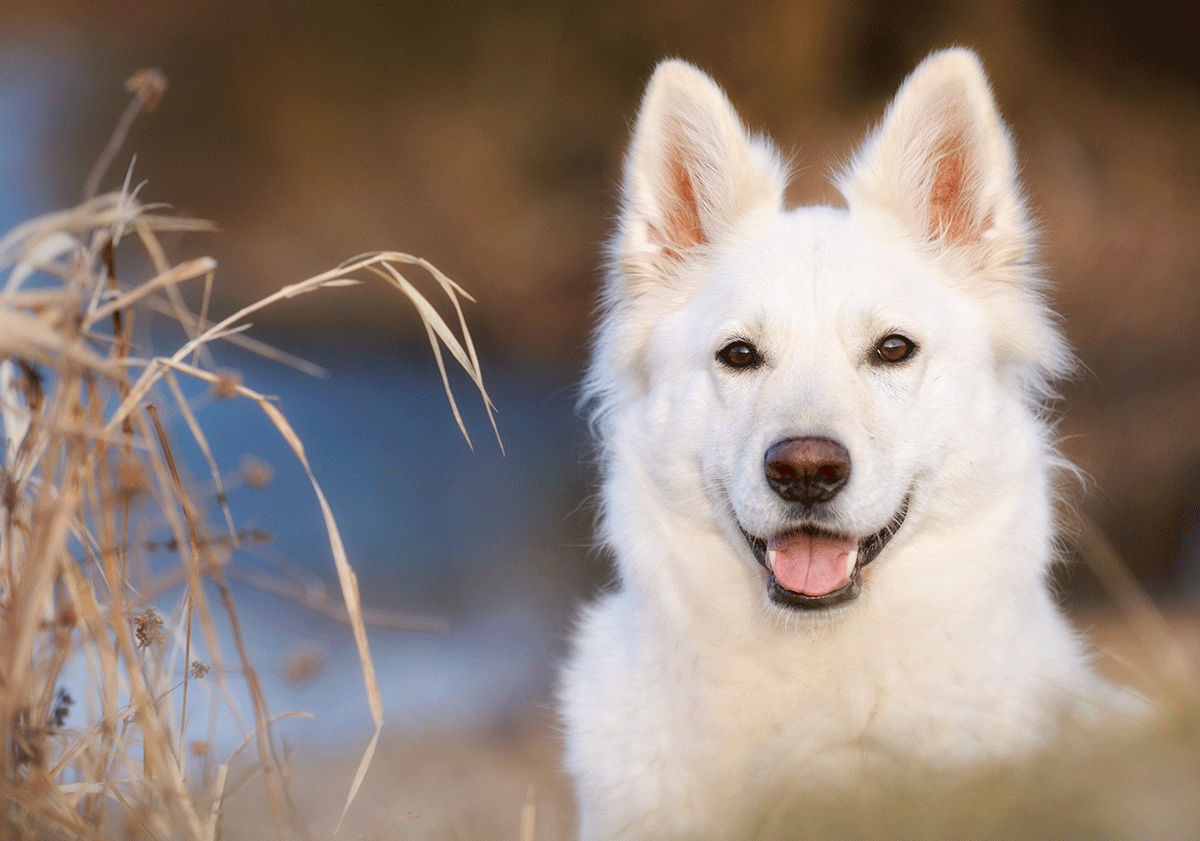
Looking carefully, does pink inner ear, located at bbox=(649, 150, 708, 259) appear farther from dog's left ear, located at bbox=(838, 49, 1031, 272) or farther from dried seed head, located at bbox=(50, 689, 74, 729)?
dried seed head, located at bbox=(50, 689, 74, 729)

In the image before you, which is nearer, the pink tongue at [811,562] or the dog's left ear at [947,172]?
the pink tongue at [811,562]

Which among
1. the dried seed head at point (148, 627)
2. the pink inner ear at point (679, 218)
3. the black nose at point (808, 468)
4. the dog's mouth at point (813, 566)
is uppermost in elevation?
the pink inner ear at point (679, 218)

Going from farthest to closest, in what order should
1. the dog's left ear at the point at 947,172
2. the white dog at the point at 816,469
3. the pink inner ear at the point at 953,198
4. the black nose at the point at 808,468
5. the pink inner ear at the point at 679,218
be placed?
1. the pink inner ear at the point at 679,218
2. the pink inner ear at the point at 953,198
3. the dog's left ear at the point at 947,172
4. the white dog at the point at 816,469
5. the black nose at the point at 808,468

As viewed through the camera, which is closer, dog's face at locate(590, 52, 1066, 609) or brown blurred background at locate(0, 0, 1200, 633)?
dog's face at locate(590, 52, 1066, 609)

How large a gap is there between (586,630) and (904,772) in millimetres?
1945

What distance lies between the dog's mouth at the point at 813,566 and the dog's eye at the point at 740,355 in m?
0.53

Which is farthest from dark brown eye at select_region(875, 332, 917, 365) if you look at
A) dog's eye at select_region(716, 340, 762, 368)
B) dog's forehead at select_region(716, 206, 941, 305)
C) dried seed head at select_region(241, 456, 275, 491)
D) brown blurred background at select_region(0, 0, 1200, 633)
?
brown blurred background at select_region(0, 0, 1200, 633)

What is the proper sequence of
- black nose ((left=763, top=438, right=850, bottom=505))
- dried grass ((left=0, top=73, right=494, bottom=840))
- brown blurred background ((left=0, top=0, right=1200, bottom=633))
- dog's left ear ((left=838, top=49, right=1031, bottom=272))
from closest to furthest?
dried grass ((left=0, top=73, right=494, bottom=840))
black nose ((left=763, top=438, right=850, bottom=505))
dog's left ear ((left=838, top=49, right=1031, bottom=272))
brown blurred background ((left=0, top=0, right=1200, bottom=633))

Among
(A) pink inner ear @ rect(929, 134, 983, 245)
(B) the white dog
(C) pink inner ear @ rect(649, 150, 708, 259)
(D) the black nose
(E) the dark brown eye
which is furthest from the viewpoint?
(C) pink inner ear @ rect(649, 150, 708, 259)

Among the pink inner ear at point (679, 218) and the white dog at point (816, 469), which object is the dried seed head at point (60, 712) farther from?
the pink inner ear at point (679, 218)

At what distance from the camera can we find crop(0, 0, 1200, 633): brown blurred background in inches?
285

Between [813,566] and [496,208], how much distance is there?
650 centimetres

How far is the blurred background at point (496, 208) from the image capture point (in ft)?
23.9

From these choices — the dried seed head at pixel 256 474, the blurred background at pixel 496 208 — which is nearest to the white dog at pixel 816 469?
the dried seed head at pixel 256 474
